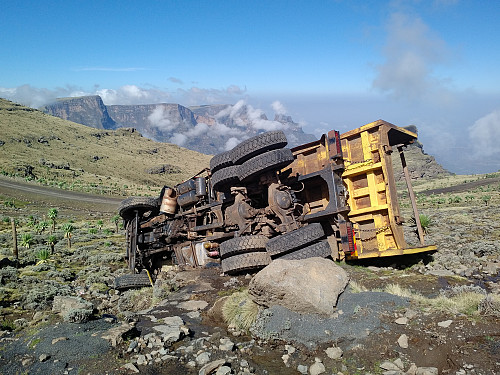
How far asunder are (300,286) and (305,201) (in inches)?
151

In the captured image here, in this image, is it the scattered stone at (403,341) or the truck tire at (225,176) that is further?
the truck tire at (225,176)

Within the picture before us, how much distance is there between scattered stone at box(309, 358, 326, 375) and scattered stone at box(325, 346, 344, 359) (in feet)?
0.63

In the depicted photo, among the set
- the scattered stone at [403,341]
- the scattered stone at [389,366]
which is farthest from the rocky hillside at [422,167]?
the scattered stone at [389,366]

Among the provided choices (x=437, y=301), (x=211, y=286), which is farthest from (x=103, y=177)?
(x=437, y=301)

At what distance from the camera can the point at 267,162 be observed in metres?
7.63

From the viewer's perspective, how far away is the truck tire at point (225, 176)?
27.1ft

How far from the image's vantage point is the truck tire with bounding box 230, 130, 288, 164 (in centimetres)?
766

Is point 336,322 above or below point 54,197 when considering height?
below

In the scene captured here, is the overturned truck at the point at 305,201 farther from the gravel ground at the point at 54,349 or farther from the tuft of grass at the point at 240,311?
the gravel ground at the point at 54,349

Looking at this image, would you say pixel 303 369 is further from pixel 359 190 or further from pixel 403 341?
pixel 359 190

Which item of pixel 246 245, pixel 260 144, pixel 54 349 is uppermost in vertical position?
pixel 260 144

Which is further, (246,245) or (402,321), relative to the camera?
(246,245)

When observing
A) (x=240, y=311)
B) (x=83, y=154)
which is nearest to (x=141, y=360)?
(x=240, y=311)

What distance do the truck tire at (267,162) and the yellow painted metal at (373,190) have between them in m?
1.72
